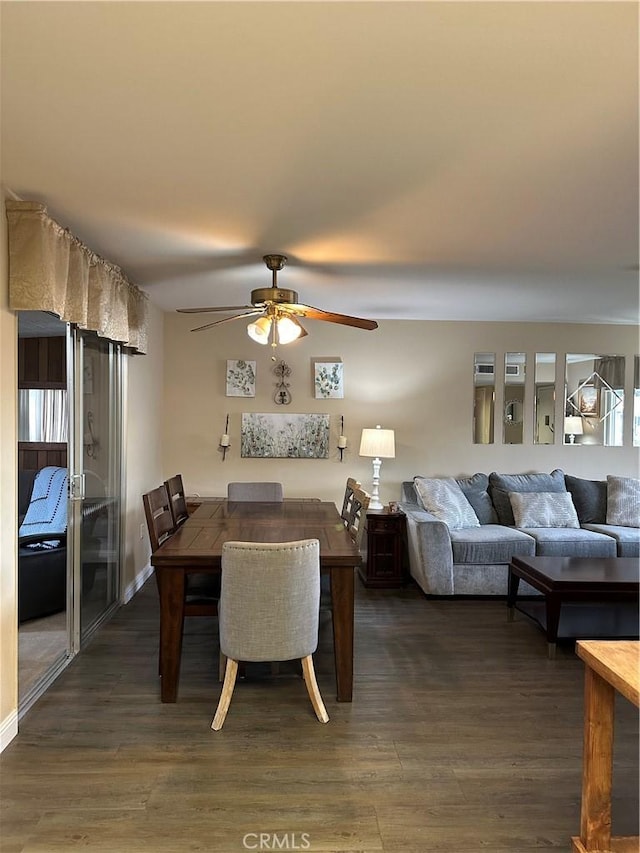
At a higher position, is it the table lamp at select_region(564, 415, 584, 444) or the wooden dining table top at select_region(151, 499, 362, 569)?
the table lamp at select_region(564, 415, 584, 444)

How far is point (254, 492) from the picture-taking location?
181 inches

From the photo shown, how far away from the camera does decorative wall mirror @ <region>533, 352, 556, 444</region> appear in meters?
5.75

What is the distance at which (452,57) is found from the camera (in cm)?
150

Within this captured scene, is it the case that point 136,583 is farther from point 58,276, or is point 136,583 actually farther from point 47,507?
point 58,276

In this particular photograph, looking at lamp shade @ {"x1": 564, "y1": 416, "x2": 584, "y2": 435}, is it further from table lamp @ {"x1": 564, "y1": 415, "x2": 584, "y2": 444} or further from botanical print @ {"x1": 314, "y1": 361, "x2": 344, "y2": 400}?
botanical print @ {"x1": 314, "y1": 361, "x2": 344, "y2": 400}

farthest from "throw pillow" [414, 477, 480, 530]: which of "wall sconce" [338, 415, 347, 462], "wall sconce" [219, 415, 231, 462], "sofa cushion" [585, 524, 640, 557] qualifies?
"wall sconce" [219, 415, 231, 462]

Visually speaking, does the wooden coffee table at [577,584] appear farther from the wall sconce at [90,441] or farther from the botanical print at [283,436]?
the wall sconce at [90,441]

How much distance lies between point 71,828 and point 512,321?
5.33 meters

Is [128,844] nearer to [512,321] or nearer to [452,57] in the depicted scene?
[452,57]

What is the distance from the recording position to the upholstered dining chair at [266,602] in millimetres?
2496

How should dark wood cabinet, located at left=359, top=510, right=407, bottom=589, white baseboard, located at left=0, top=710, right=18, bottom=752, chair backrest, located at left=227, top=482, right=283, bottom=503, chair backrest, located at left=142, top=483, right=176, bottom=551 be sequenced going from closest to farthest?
white baseboard, located at left=0, top=710, right=18, bottom=752 < chair backrest, located at left=142, top=483, right=176, bottom=551 < chair backrest, located at left=227, top=482, right=283, bottom=503 < dark wood cabinet, located at left=359, top=510, right=407, bottom=589

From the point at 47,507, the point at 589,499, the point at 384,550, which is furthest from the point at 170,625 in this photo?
the point at 589,499

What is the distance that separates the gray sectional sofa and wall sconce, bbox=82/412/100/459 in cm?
258

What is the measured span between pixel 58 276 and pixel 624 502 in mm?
5053
